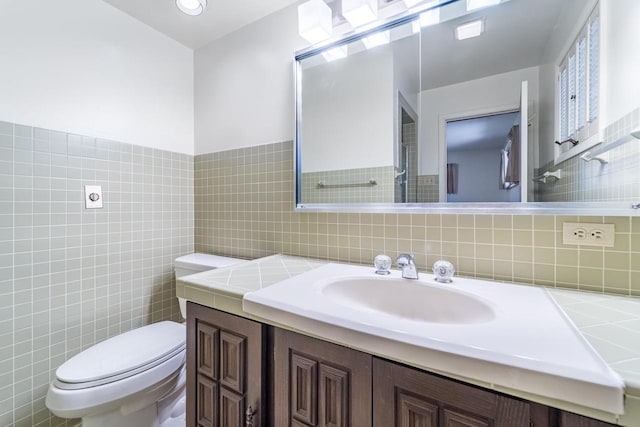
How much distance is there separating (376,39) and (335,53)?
20 cm

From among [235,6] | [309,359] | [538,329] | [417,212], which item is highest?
[235,6]

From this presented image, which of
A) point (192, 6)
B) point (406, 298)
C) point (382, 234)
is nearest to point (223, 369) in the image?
point (406, 298)

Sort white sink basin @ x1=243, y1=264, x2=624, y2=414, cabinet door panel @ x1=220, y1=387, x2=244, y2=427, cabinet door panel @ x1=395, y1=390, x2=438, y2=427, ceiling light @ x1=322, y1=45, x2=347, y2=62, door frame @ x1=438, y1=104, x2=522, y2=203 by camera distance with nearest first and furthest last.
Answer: white sink basin @ x1=243, y1=264, x2=624, y2=414, cabinet door panel @ x1=395, y1=390, x2=438, y2=427, cabinet door panel @ x1=220, y1=387, x2=244, y2=427, door frame @ x1=438, y1=104, x2=522, y2=203, ceiling light @ x1=322, y1=45, x2=347, y2=62

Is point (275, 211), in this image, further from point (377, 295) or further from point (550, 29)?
point (550, 29)

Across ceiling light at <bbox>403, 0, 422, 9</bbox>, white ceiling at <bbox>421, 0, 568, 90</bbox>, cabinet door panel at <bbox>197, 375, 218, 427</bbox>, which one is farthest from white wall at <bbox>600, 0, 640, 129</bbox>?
cabinet door panel at <bbox>197, 375, 218, 427</bbox>

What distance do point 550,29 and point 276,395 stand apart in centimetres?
143

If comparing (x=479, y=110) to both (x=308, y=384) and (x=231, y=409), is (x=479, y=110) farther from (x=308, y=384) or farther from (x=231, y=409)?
(x=231, y=409)

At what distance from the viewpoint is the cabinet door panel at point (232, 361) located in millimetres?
753

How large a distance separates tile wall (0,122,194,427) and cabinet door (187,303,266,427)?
852 mm

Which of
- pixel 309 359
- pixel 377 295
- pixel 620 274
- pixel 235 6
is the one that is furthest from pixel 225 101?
pixel 620 274

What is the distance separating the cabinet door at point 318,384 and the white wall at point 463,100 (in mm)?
776

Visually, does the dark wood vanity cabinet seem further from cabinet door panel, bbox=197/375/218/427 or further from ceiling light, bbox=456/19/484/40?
ceiling light, bbox=456/19/484/40

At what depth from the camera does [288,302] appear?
0.69 meters

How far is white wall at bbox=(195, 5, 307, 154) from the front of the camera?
139 centimetres
